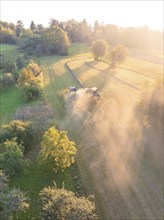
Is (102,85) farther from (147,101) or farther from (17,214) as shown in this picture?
(17,214)

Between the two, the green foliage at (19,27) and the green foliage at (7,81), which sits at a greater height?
the green foliage at (19,27)

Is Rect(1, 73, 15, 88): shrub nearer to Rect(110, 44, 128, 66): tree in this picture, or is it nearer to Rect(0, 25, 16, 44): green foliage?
Rect(110, 44, 128, 66): tree

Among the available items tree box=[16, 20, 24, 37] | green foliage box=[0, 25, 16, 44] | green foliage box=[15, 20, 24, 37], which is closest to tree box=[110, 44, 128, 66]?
green foliage box=[0, 25, 16, 44]

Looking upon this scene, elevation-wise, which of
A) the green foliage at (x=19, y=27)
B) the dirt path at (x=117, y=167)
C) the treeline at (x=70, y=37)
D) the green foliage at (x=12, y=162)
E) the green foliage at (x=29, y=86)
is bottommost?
the dirt path at (x=117, y=167)

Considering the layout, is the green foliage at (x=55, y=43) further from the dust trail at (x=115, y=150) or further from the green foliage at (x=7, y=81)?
the dust trail at (x=115, y=150)

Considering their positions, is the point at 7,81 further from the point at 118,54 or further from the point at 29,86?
the point at 118,54

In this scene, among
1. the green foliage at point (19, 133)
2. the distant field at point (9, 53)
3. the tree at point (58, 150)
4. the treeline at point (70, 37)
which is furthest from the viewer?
the treeline at point (70, 37)

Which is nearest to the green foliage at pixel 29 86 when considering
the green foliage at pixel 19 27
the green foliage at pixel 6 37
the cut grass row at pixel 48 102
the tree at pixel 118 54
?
the cut grass row at pixel 48 102
